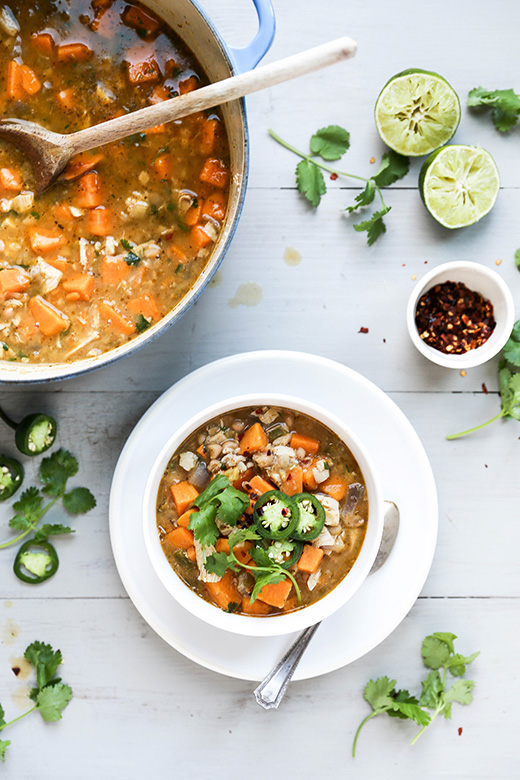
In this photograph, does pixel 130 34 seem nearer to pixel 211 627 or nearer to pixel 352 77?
pixel 352 77

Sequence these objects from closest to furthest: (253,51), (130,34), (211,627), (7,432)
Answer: (253,51) < (130,34) < (211,627) < (7,432)

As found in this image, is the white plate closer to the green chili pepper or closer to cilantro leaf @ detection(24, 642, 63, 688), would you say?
the green chili pepper

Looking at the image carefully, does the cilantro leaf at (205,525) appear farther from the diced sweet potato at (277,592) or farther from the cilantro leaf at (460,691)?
the cilantro leaf at (460,691)

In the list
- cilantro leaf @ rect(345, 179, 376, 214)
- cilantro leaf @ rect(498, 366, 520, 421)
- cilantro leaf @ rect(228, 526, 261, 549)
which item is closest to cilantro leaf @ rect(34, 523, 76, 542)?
cilantro leaf @ rect(228, 526, 261, 549)

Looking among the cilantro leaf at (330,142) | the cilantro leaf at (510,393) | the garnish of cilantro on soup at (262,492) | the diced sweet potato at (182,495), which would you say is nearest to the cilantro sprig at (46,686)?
the garnish of cilantro on soup at (262,492)

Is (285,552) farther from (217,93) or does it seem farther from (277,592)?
(217,93)

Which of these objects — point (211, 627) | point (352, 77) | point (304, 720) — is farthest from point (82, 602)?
point (352, 77)
